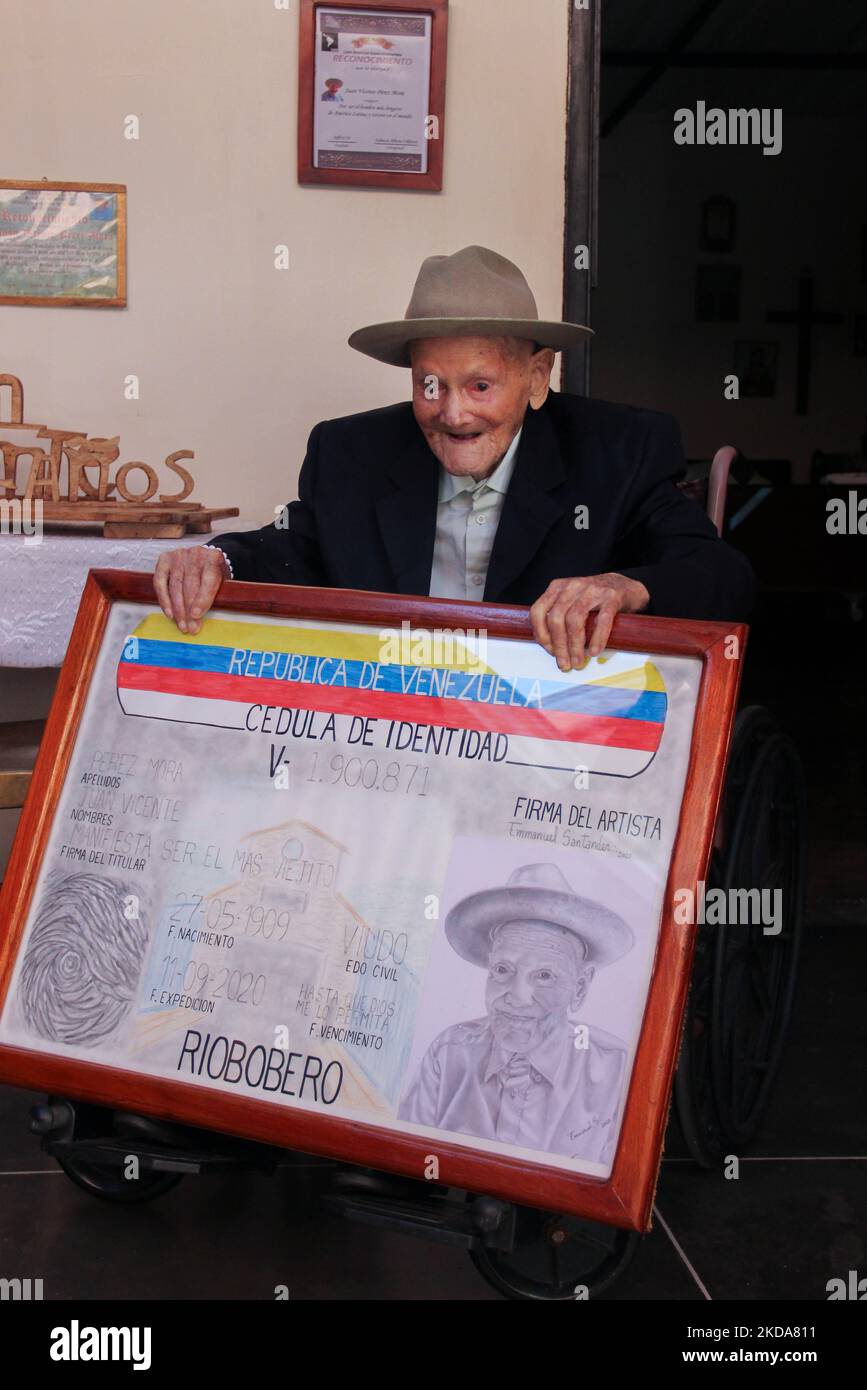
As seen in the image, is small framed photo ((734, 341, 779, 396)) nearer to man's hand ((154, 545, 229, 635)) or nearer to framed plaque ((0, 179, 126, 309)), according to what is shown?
framed plaque ((0, 179, 126, 309))

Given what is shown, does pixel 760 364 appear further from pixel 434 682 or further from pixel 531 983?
pixel 531 983

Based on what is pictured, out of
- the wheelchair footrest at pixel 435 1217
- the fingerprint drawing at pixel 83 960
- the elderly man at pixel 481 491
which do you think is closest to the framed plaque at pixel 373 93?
the elderly man at pixel 481 491

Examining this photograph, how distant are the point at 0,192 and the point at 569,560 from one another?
1.96 meters

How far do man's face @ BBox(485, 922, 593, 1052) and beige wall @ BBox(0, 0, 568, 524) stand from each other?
6.48 ft

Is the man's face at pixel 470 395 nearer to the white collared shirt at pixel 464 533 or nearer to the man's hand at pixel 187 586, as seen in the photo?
the white collared shirt at pixel 464 533

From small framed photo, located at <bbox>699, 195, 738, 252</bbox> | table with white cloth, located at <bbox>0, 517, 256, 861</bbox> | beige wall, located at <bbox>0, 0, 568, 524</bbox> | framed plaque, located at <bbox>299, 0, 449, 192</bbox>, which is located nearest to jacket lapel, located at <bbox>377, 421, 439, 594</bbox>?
table with white cloth, located at <bbox>0, 517, 256, 861</bbox>

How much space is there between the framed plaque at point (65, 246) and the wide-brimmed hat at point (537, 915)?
7.14 ft

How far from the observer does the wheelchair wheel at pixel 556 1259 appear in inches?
66.2

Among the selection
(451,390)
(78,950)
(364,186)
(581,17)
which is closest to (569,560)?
(451,390)

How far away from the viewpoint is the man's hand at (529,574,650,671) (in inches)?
64.9

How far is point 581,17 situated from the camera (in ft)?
10.6

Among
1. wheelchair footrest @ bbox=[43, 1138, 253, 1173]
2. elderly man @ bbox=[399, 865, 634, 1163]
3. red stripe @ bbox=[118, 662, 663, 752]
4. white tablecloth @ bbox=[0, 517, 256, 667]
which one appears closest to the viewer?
elderly man @ bbox=[399, 865, 634, 1163]

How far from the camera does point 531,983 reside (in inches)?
63.1

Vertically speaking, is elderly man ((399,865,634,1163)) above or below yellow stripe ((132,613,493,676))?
below
